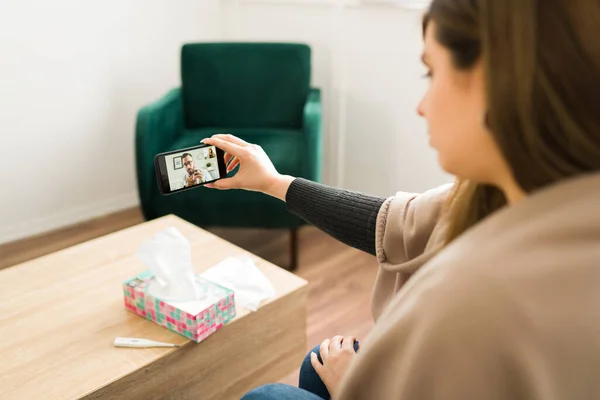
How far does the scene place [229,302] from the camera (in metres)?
1.30

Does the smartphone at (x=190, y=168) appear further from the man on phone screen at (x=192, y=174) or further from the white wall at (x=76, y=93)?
the white wall at (x=76, y=93)

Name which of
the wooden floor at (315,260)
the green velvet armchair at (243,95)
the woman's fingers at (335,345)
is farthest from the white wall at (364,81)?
the woman's fingers at (335,345)

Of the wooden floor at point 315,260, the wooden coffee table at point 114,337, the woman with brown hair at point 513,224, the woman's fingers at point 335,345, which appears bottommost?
the wooden floor at point 315,260

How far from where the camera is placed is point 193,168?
4.18 ft

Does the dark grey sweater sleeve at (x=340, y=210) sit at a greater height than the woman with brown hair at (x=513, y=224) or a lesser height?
lesser

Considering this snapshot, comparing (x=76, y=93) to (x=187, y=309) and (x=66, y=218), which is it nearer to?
(x=66, y=218)

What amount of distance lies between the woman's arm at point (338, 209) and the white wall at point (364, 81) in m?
1.40

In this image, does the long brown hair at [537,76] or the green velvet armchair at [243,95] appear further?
the green velvet armchair at [243,95]

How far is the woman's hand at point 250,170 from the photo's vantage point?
119 cm

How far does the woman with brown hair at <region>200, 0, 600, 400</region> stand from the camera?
→ 501 millimetres

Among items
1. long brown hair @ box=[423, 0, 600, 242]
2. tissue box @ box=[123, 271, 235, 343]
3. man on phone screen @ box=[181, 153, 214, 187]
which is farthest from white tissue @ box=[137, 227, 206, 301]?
long brown hair @ box=[423, 0, 600, 242]

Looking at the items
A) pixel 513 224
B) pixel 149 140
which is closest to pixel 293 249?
pixel 149 140

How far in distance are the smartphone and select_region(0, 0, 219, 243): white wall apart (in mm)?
1437

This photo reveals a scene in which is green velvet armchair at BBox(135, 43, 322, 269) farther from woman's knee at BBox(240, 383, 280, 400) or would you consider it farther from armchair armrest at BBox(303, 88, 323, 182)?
woman's knee at BBox(240, 383, 280, 400)
